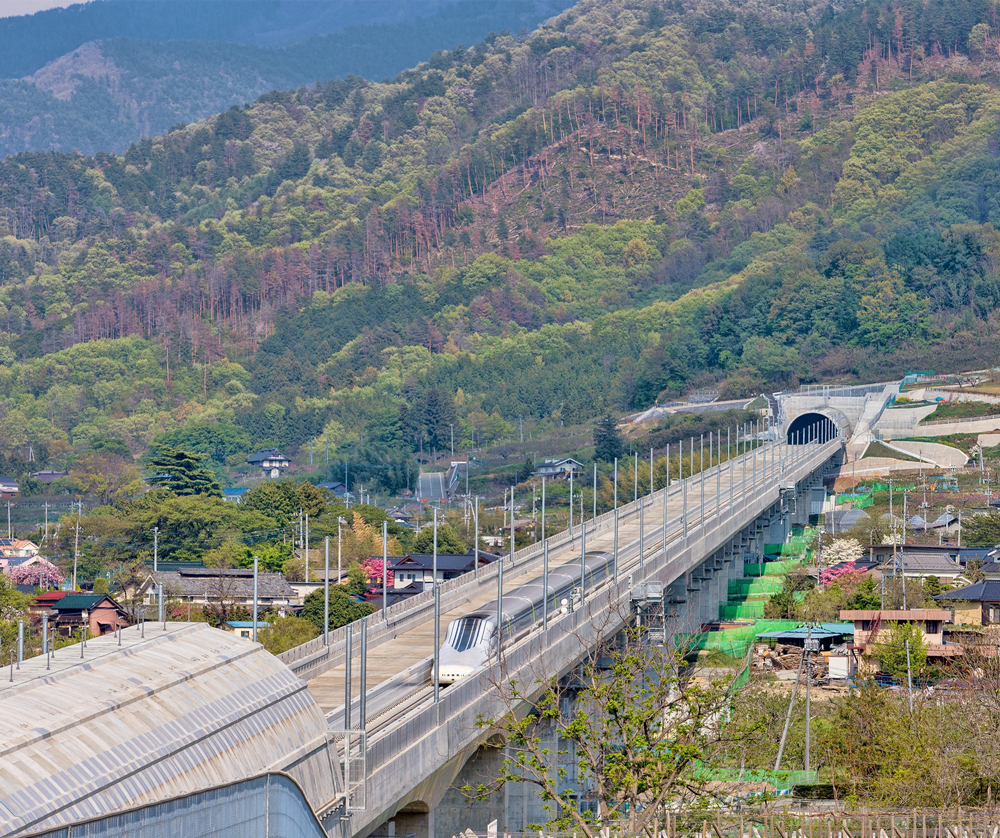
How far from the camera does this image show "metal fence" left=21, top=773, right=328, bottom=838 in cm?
1571

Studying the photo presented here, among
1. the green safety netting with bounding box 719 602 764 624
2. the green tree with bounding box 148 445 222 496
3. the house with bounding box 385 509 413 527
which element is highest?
the green tree with bounding box 148 445 222 496

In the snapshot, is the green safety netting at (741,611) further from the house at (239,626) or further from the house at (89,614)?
the house at (89,614)

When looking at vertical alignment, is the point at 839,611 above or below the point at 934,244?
below

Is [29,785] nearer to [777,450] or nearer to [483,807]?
[483,807]

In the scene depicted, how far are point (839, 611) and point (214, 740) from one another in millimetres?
44412

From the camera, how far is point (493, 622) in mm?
36156

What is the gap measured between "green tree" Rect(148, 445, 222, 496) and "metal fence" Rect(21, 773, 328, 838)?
9401 centimetres

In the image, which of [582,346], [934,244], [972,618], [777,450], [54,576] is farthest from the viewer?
[582,346]

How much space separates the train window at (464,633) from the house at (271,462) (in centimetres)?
12076

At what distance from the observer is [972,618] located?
188ft

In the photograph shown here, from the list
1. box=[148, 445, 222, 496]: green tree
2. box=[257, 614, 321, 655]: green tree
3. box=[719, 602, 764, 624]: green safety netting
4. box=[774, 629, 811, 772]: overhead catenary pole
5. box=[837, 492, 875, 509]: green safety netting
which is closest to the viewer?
box=[774, 629, 811, 772]: overhead catenary pole

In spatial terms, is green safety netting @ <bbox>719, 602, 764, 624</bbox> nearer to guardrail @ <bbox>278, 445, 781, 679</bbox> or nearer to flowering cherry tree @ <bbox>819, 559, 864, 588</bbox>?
flowering cherry tree @ <bbox>819, 559, 864, 588</bbox>

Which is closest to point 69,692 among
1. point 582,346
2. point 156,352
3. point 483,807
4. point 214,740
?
point 214,740

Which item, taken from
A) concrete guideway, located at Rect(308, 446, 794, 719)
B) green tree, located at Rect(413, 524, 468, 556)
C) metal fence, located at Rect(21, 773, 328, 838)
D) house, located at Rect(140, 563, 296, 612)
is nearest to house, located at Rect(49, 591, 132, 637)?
house, located at Rect(140, 563, 296, 612)
